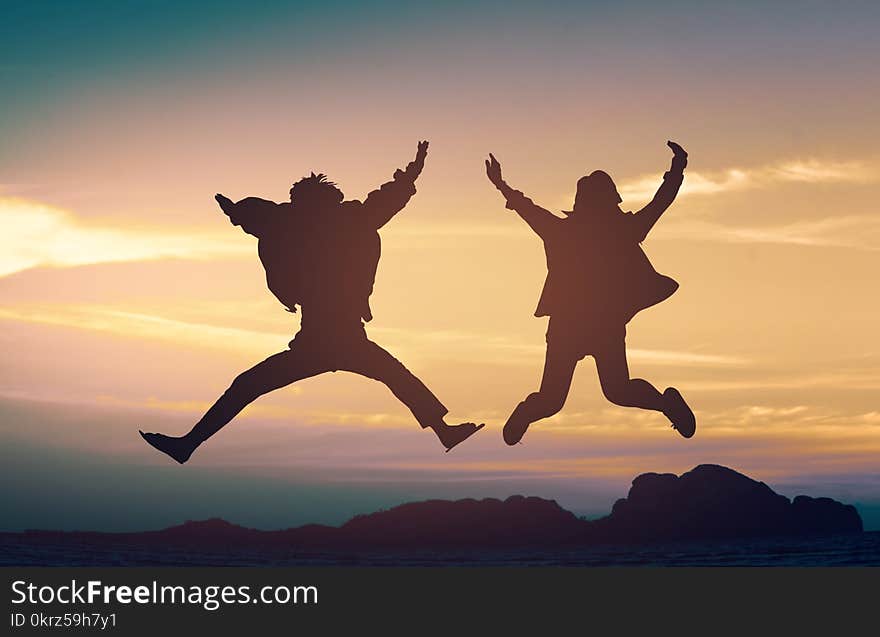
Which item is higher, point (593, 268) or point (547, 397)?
point (593, 268)

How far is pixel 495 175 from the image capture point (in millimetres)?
16797

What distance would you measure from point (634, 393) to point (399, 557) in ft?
27.3

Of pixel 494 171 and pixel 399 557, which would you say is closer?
pixel 494 171

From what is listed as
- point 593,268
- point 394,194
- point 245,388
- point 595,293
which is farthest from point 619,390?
point 245,388

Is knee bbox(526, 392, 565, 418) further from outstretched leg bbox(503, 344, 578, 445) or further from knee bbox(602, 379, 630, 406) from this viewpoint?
knee bbox(602, 379, 630, 406)

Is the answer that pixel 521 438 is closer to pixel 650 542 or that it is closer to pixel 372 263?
pixel 372 263

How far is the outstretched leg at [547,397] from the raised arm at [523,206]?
1.83 meters

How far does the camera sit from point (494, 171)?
A: 16.8 metres

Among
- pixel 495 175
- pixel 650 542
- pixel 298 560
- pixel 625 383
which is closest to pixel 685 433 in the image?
pixel 625 383

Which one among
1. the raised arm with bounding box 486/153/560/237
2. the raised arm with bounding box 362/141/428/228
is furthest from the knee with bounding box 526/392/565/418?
the raised arm with bounding box 362/141/428/228

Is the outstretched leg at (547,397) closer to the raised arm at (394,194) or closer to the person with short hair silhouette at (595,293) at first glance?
the person with short hair silhouette at (595,293)

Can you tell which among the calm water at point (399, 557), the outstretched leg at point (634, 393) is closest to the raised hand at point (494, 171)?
the outstretched leg at point (634, 393)

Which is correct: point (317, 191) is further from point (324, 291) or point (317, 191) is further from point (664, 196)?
point (664, 196)

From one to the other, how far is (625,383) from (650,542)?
21311mm
